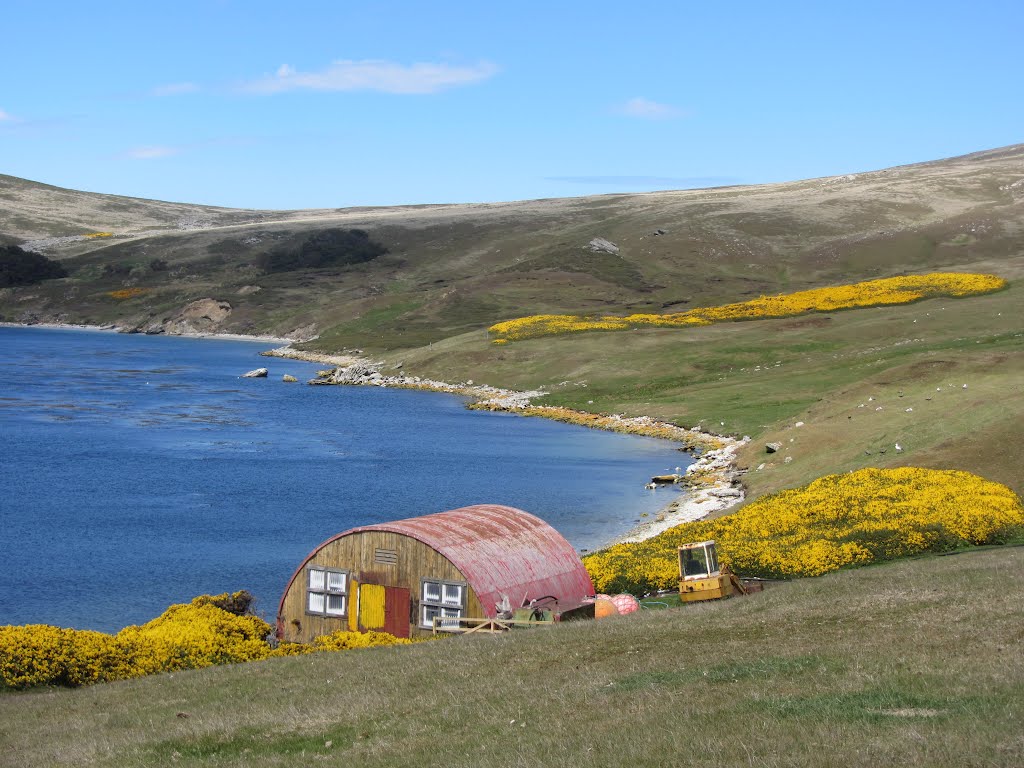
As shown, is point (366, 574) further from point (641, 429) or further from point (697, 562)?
point (641, 429)

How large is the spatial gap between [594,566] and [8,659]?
19.5m

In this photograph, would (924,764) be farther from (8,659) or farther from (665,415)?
(665,415)

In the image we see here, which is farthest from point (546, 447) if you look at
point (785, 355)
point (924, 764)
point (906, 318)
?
point (924, 764)

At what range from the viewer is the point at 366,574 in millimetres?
33031

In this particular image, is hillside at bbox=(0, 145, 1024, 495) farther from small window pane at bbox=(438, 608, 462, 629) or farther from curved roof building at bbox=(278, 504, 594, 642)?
small window pane at bbox=(438, 608, 462, 629)

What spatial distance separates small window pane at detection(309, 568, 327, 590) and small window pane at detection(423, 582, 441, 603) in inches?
138

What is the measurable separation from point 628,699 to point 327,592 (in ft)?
57.2

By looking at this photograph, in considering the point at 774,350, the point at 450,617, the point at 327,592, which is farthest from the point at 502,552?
the point at 774,350

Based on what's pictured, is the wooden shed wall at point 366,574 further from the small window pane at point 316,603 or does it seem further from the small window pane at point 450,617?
the small window pane at point 450,617

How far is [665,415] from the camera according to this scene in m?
91.3

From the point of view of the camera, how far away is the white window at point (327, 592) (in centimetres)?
3331

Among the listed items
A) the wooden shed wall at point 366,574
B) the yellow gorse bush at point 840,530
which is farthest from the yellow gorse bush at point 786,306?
the wooden shed wall at point 366,574

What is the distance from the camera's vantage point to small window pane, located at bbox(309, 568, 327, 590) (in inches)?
1324

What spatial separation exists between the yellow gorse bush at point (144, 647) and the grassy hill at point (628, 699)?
46.8 inches
